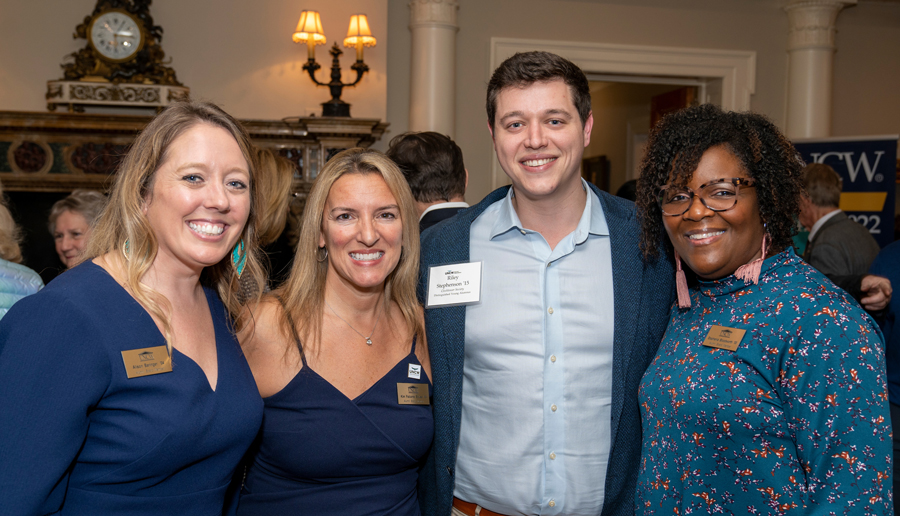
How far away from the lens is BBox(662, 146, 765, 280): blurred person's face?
1.37 metres

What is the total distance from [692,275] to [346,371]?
908 mm

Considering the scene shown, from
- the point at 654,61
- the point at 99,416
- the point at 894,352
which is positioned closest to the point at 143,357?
the point at 99,416

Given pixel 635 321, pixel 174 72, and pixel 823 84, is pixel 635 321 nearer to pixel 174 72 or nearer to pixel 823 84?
pixel 174 72

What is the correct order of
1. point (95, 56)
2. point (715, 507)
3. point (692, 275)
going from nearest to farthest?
point (715, 507), point (692, 275), point (95, 56)

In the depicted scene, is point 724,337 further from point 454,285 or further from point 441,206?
point 441,206

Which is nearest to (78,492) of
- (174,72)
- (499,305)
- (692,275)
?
(499,305)

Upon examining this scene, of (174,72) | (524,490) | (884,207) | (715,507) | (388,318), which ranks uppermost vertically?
(174,72)

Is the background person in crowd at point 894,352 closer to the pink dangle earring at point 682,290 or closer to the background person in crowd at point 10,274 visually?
the pink dangle earring at point 682,290

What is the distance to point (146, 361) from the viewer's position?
48.9 inches

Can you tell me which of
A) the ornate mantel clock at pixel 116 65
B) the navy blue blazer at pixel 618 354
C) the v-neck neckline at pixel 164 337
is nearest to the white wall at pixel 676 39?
the ornate mantel clock at pixel 116 65

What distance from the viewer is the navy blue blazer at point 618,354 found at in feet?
5.55

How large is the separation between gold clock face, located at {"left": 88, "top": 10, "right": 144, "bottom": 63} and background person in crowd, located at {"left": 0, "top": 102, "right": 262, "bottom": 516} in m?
4.25

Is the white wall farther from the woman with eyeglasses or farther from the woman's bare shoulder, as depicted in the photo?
the woman with eyeglasses

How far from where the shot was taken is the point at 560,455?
1687mm
